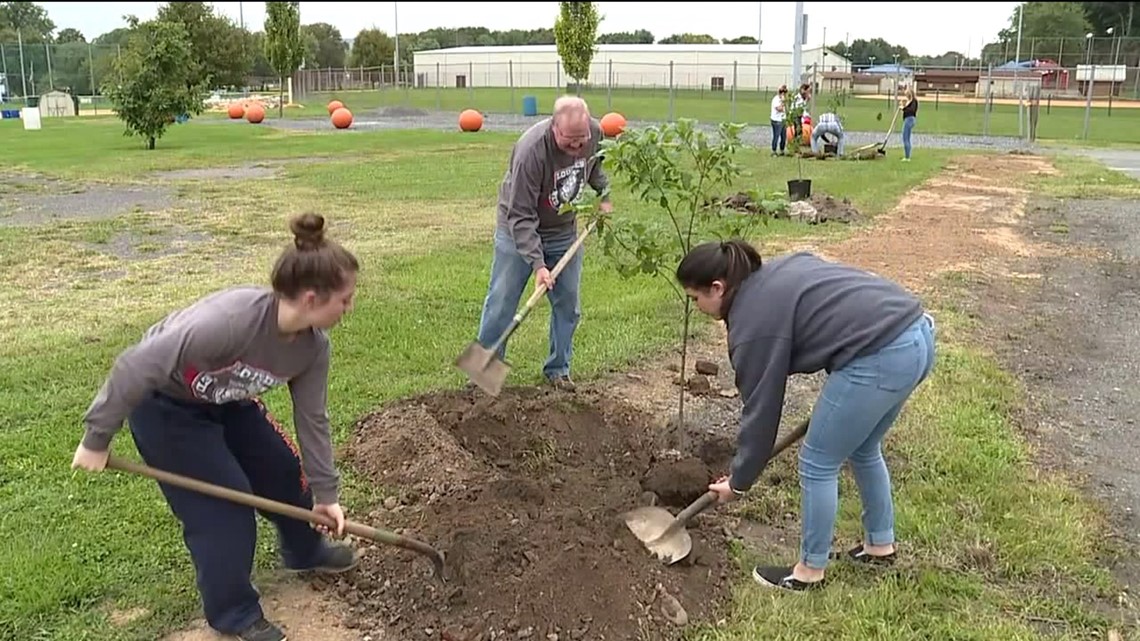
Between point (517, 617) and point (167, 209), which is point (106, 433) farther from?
point (167, 209)

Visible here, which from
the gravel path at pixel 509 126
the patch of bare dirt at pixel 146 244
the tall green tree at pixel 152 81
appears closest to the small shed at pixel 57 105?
the gravel path at pixel 509 126

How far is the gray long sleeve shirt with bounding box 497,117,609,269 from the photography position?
496 centimetres

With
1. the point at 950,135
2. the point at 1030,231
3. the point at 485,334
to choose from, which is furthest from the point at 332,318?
the point at 950,135

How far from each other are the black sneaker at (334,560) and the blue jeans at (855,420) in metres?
1.63

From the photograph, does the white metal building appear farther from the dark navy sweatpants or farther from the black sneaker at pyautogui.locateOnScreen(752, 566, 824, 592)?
the dark navy sweatpants

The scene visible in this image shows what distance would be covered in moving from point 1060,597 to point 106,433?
10.3ft

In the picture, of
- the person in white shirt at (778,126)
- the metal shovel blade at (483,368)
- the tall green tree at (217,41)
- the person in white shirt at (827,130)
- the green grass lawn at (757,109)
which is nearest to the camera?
the metal shovel blade at (483,368)

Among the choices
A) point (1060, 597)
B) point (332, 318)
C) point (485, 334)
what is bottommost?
point (1060, 597)

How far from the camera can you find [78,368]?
573 centimetres

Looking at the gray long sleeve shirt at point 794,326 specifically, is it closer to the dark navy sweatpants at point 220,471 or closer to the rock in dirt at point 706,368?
the dark navy sweatpants at point 220,471

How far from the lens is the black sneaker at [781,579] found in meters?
3.41

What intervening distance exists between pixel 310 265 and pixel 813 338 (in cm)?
150

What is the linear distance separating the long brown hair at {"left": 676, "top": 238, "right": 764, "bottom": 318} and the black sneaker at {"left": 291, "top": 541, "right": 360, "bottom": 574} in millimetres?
1600

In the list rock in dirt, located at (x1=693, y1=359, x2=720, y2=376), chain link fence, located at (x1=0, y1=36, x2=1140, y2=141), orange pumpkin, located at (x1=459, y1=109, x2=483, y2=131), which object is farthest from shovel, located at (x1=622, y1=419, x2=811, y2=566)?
orange pumpkin, located at (x1=459, y1=109, x2=483, y2=131)
